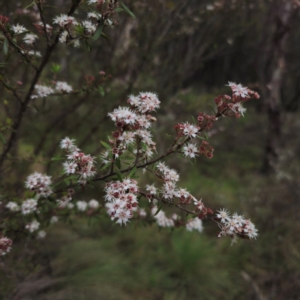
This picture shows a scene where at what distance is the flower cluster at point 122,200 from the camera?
1.09 m

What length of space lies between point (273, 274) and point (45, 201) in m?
2.59

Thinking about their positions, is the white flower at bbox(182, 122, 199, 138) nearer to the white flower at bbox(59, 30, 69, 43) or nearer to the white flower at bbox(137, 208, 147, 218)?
the white flower at bbox(59, 30, 69, 43)

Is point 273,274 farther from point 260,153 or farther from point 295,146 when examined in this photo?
point 260,153

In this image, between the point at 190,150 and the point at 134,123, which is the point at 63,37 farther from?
the point at 190,150

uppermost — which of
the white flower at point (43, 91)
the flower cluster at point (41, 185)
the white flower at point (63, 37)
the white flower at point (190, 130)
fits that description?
the white flower at point (63, 37)

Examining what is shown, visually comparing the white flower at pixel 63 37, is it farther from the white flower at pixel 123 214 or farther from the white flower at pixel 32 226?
the white flower at pixel 32 226

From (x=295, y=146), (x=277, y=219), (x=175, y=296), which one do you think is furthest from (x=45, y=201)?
(x=295, y=146)

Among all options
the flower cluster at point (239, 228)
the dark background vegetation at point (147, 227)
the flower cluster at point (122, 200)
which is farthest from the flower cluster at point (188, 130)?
the dark background vegetation at point (147, 227)

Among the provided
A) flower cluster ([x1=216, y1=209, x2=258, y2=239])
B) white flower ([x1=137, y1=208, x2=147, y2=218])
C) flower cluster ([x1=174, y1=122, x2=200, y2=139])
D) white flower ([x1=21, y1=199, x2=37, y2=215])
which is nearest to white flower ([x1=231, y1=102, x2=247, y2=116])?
flower cluster ([x1=174, y1=122, x2=200, y2=139])

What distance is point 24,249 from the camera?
2084mm

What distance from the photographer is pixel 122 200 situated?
1.10 meters

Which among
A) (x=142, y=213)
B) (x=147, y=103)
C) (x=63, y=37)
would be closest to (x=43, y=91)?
(x=63, y=37)

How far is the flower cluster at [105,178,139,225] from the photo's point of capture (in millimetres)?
1089

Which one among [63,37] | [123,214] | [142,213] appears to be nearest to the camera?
[123,214]
